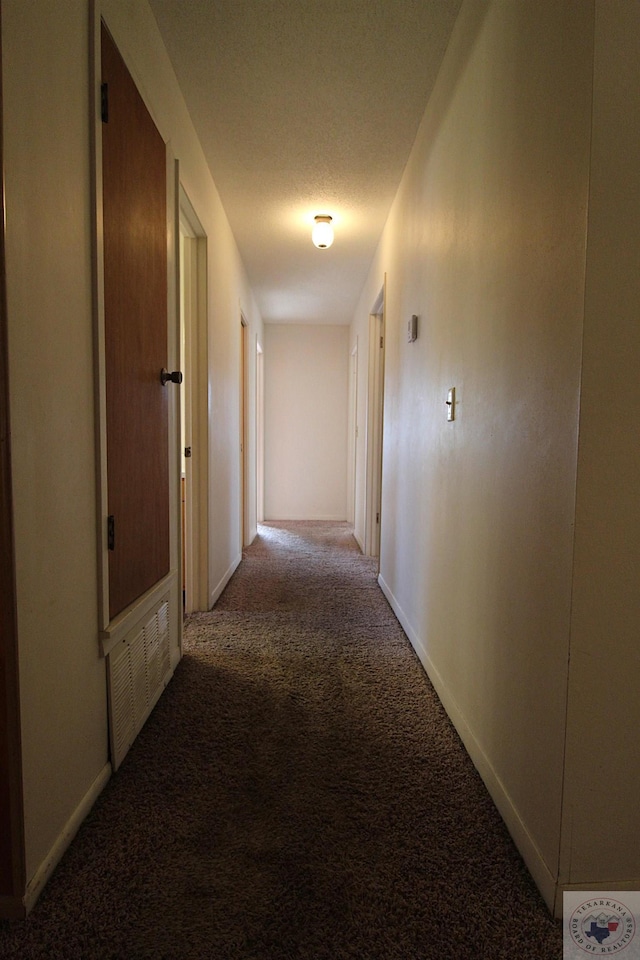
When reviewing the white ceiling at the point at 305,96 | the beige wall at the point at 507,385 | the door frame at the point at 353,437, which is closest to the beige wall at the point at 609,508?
the beige wall at the point at 507,385

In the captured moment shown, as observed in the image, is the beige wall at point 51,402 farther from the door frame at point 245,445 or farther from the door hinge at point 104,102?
the door frame at point 245,445

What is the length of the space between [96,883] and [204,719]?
27.6 inches

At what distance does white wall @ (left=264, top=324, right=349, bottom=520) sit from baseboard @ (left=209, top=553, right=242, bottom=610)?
2.78 metres

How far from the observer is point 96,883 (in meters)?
1.14

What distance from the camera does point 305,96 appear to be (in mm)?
2311

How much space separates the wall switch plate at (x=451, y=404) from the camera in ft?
6.10

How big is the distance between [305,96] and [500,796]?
2.63 metres

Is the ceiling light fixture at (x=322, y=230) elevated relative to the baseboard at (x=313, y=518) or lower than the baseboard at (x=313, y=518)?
elevated

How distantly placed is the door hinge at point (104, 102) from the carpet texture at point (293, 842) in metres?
1.75

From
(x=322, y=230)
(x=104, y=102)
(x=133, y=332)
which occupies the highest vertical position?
(x=322, y=230)

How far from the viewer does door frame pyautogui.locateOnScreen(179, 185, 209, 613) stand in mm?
2883

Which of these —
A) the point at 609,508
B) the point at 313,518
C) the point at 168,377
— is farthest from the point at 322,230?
the point at 313,518

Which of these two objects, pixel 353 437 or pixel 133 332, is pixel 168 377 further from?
pixel 353 437

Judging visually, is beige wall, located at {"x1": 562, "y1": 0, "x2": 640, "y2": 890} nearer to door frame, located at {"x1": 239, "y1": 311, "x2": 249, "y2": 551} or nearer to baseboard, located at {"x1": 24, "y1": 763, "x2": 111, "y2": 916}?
baseboard, located at {"x1": 24, "y1": 763, "x2": 111, "y2": 916}
